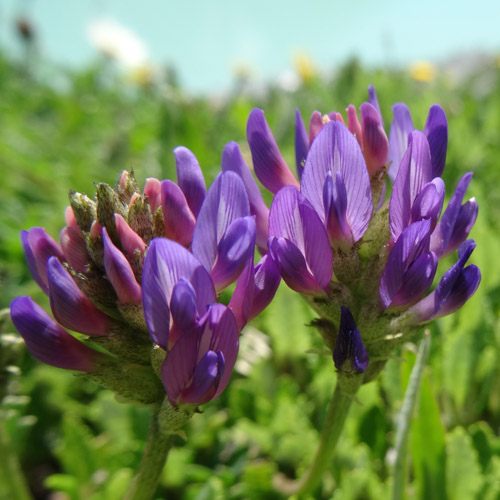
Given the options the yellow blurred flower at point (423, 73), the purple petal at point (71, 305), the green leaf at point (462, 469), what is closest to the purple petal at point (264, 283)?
the purple petal at point (71, 305)

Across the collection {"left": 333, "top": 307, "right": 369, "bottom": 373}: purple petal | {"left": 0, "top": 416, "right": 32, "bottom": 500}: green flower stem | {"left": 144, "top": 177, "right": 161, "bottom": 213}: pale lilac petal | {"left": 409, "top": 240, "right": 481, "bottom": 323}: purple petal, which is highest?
{"left": 144, "top": 177, "right": 161, "bottom": 213}: pale lilac petal

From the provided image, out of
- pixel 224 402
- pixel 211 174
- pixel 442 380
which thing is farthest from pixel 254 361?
pixel 211 174

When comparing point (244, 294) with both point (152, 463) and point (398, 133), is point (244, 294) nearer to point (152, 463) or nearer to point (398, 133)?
point (152, 463)

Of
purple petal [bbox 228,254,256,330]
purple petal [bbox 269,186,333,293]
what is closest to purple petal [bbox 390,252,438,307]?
purple petal [bbox 269,186,333,293]

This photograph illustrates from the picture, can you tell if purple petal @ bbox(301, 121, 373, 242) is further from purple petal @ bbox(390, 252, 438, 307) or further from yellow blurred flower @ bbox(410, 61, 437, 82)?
yellow blurred flower @ bbox(410, 61, 437, 82)

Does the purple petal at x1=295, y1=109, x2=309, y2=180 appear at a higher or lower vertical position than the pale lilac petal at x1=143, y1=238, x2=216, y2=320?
higher

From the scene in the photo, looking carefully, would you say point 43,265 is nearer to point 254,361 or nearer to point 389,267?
point 389,267

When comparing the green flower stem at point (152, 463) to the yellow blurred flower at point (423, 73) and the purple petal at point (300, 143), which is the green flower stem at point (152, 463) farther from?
the yellow blurred flower at point (423, 73)
